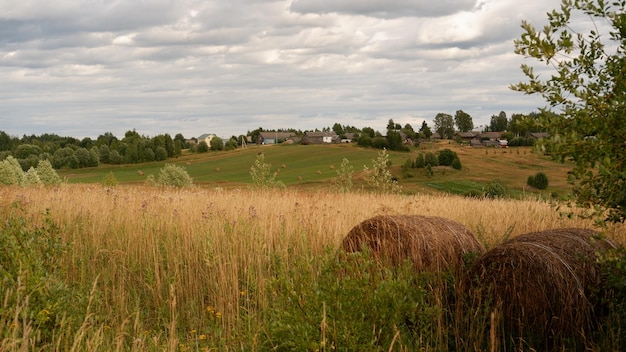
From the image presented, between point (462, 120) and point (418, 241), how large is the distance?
14283 cm

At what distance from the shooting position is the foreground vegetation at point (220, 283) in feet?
17.6

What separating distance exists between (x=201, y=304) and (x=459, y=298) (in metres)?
3.45

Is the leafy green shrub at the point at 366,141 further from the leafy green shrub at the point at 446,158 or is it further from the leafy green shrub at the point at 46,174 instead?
the leafy green shrub at the point at 46,174

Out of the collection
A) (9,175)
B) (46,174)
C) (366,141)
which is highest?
(366,141)

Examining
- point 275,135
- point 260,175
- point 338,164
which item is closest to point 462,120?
point 275,135

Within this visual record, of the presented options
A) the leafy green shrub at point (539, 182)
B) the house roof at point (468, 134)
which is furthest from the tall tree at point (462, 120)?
the leafy green shrub at point (539, 182)

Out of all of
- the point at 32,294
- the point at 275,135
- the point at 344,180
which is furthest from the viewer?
the point at 275,135

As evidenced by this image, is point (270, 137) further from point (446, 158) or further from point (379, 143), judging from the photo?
point (446, 158)

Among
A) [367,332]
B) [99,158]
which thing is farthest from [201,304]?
[99,158]

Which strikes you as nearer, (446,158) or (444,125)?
(446,158)

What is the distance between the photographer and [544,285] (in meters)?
6.18

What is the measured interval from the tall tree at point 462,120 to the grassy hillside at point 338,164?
56.2 m

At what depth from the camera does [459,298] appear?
6.42 metres

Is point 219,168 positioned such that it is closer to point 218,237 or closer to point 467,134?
point 218,237
